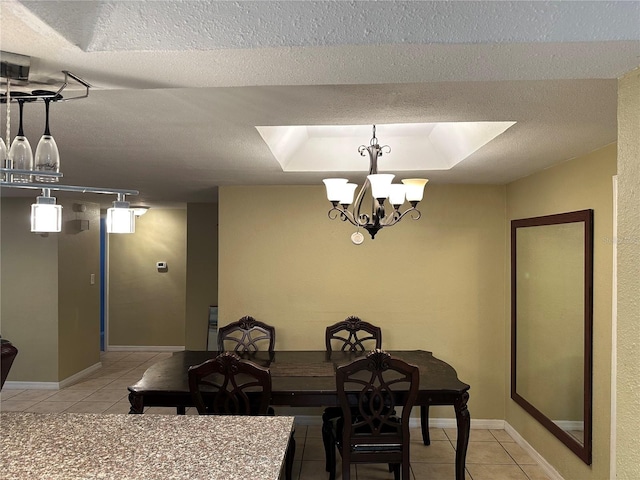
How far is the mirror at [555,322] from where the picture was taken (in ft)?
9.32

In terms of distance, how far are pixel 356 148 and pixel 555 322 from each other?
1888 millimetres

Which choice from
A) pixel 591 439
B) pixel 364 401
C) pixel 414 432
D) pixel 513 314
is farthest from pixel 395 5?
pixel 414 432

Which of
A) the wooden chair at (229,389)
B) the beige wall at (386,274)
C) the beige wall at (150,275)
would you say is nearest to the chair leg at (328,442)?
the wooden chair at (229,389)

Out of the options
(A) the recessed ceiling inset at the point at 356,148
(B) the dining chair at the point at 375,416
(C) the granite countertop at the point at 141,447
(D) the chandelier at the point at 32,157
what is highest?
(A) the recessed ceiling inset at the point at 356,148

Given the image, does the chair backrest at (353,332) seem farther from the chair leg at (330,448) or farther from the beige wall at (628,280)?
the beige wall at (628,280)

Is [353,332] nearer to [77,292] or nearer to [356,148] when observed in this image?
[356,148]

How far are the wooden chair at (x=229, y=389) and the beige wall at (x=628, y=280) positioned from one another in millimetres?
1670

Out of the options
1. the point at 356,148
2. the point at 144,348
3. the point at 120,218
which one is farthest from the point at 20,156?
the point at 144,348

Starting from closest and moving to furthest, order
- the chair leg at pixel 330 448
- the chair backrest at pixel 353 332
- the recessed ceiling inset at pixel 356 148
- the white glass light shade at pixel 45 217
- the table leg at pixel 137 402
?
the white glass light shade at pixel 45 217 → the table leg at pixel 137 402 → the chair leg at pixel 330 448 → the recessed ceiling inset at pixel 356 148 → the chair backrest at pixel 353 332

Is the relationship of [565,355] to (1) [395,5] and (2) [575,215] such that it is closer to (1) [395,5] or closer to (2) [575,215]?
(2) [575,215]

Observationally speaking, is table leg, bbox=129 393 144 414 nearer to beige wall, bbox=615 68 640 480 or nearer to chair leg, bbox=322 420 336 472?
chair leg, bbox=322 420 336 472

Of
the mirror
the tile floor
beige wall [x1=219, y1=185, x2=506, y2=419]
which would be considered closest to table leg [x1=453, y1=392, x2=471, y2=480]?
the tile floor

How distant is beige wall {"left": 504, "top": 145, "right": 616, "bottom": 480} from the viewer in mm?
2611

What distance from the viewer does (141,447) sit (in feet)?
5.50
